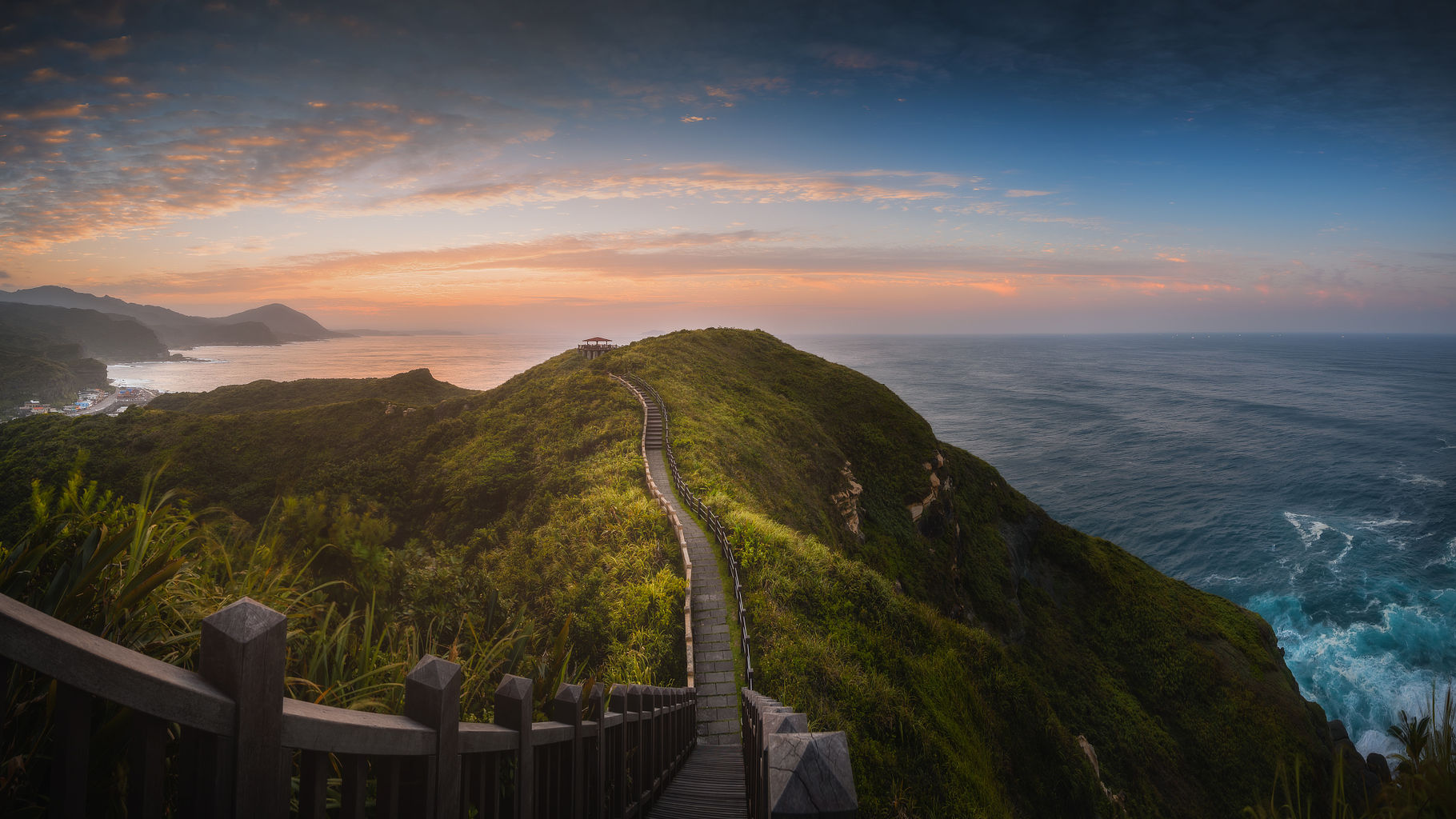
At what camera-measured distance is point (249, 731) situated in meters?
1.48

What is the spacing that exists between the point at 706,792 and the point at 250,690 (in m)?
7.14

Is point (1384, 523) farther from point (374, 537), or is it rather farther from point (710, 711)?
point (374, 537)

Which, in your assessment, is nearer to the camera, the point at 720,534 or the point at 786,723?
the point at 786,723

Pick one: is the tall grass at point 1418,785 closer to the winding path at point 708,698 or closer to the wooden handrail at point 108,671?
the wooden handrail at point 108,671

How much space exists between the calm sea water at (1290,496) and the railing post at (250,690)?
51492 mm

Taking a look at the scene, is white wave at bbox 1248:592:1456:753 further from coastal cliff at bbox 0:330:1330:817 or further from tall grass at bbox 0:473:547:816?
tall grass at bbox 0:473:547:816

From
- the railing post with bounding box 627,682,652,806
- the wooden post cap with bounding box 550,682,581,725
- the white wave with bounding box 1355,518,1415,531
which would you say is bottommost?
the white wave with bounding box 1355,518,1415,531

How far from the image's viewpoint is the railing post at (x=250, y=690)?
4.70ft

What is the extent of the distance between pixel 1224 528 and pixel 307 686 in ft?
236

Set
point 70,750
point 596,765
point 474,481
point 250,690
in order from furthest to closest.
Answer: point 474,481, point 596,765, point 250,690, point 70,750

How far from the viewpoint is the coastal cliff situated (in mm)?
12836

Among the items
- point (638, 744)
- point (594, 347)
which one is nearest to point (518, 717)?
point (638, 744)

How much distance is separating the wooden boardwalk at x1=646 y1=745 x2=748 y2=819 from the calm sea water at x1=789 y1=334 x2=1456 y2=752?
148 feet

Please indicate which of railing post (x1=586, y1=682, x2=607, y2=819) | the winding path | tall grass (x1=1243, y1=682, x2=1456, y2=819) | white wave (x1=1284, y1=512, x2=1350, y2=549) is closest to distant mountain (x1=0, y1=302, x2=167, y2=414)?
the winding path
